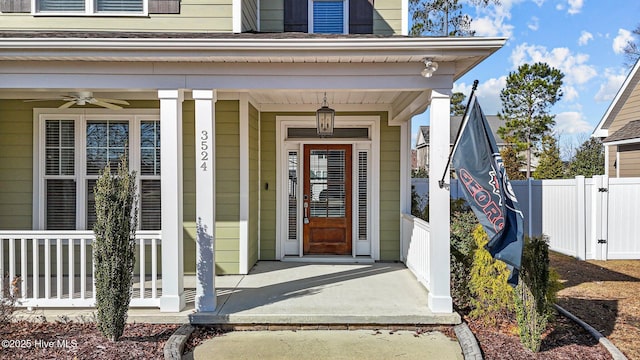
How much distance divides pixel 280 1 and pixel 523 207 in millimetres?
7271

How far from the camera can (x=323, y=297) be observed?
501 centimetres

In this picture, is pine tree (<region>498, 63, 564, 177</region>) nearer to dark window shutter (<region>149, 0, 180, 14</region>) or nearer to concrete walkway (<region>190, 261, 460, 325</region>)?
concrete walkway (<region>190, 261, 460, 325</region>)

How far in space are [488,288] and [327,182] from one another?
11.6 ft

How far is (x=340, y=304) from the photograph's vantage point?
475 cm

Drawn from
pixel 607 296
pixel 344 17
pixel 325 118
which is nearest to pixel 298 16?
pixel 344 17

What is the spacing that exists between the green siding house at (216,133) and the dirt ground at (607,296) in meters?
1.75

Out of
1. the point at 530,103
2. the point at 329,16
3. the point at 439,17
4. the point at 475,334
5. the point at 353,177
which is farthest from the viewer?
the point at 530,103

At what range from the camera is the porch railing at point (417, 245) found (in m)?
5.23

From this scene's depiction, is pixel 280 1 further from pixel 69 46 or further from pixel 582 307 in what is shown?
pixel 582 307

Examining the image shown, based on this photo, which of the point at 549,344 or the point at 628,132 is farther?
the point at 628,132

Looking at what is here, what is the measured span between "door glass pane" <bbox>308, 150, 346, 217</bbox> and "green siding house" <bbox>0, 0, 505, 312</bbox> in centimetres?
2

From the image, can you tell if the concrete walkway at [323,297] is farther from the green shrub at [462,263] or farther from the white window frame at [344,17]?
the white window frame at [344,17]

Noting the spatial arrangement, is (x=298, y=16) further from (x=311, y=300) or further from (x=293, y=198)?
(x=311, y=300)

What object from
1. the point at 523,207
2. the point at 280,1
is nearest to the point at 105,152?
the point at 280,1
